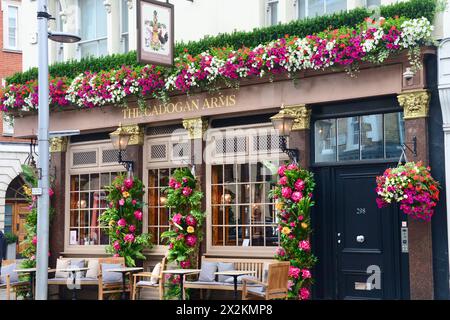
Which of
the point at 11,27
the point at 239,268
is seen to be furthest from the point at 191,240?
the point at 11,27

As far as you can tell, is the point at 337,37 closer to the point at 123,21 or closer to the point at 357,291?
the point at 357,291

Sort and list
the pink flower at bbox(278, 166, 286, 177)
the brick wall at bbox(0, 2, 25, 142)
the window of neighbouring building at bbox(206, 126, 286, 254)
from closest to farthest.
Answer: the pink flower at bbox(278, 166, 286, 177)
the window of neighbouring building at bbox(206, 126, 286, 254)
the brick wall at bbox(0, 2, 25, 142)

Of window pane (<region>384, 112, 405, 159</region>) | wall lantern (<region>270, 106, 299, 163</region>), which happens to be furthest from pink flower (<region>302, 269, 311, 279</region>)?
window pane (<region>384, 112, 405, 159</region>)

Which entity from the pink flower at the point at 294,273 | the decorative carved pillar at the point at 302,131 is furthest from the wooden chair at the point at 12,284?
the decorative carved pillar at the point at 302,131

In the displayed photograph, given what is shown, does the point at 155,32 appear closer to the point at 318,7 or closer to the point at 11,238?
the point at 318,7

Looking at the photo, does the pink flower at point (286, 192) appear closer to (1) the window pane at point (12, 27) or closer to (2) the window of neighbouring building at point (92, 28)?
(2) the window of neighbouring building at point (92, 28)

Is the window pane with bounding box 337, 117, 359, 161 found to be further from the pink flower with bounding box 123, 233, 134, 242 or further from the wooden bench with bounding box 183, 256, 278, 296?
the pink flower with bounding box 123, 233, 134, 242

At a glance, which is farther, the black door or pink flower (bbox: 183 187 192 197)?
pink flower (bbox: 183 187 192 197)

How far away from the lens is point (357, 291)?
43.8 ft

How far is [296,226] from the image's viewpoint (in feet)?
44.4

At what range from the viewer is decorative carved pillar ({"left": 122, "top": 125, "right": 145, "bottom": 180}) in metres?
16.7

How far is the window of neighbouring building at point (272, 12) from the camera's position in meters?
15.0

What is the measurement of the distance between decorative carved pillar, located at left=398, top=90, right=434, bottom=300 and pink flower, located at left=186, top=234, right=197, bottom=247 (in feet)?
14.9

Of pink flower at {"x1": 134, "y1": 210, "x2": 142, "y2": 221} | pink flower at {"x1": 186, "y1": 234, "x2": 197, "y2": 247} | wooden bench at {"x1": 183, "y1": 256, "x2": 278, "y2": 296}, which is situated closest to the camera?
wooden bench at {"x1": 183, "y1": 256, "x2": 278, "y2": 296}
